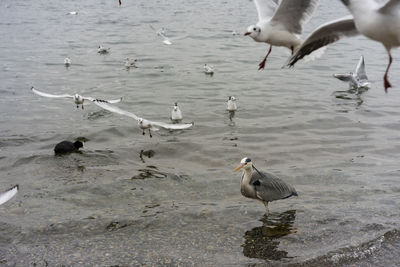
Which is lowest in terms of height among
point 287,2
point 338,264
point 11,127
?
point 11,127

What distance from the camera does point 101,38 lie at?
26.9m

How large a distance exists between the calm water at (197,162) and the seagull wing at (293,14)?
3.13m

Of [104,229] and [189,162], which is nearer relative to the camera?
[104,229]

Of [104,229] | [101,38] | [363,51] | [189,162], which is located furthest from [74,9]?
[104,229]

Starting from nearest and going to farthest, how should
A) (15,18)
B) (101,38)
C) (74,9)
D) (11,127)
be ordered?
(11,127), (101,38), (15,18), (74,9)

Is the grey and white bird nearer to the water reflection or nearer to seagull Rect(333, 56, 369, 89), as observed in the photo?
seagull Rect(333, 56, 369, 89)

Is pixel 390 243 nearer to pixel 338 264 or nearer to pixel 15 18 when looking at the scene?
pixel 338 264

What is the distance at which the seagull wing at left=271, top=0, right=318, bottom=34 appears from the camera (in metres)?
4.96

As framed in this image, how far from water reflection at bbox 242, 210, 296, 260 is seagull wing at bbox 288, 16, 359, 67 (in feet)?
10.8

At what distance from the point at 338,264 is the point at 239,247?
1.41 meters

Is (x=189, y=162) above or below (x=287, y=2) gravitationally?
below

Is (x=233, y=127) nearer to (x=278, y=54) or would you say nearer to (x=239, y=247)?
(x=239, y=247)

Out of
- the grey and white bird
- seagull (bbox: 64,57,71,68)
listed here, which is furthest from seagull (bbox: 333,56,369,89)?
seagull (bbox: 64,57,71,68)

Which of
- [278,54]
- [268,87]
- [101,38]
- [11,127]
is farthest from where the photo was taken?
[101,38]
